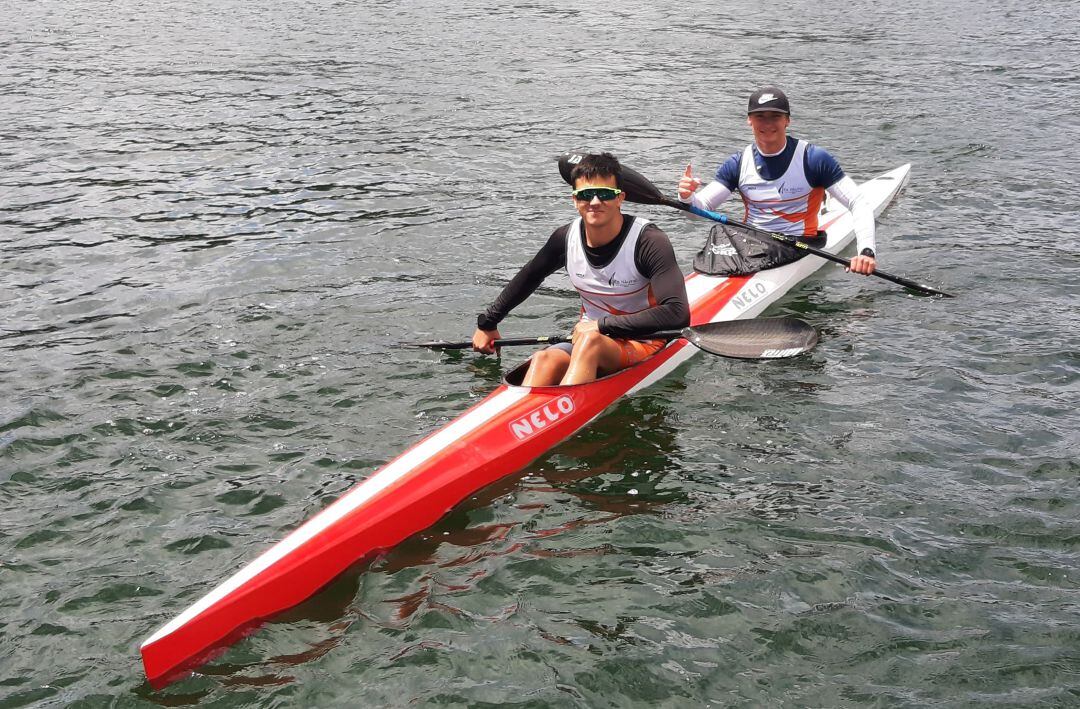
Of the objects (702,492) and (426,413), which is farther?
(426,413)

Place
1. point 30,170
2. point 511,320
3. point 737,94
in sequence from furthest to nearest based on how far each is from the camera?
point 737,94, point 30,170, point 511,320

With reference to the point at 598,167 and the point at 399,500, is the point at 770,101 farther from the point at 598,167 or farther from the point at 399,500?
the point at 399,500

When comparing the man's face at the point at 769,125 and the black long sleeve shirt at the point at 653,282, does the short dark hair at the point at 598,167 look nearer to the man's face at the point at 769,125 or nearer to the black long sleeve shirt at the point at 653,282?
the black long sleeve shirt at the point at 653,282

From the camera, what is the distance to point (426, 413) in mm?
7258

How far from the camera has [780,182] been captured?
8.95 meters

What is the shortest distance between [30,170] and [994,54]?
16.8 meters

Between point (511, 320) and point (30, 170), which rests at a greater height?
point (30, 170)

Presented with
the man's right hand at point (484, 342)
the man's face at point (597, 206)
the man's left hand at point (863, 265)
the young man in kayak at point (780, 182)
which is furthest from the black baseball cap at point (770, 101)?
the man's right hand at point (484, 342)

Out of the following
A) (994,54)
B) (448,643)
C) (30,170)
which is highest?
(994,54)

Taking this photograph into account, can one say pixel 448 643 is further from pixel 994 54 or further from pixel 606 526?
pixel 994 54

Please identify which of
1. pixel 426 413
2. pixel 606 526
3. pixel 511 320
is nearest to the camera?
pixel 606 526

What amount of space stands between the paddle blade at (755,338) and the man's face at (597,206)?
1.02 meters

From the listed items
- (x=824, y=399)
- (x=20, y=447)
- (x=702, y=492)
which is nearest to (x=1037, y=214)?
(x=824, y=399)

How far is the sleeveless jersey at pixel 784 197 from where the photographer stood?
8914 millimetres
